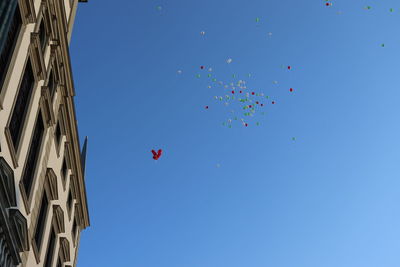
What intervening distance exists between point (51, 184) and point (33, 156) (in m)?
2.30

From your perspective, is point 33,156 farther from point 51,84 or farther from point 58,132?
point 58,132

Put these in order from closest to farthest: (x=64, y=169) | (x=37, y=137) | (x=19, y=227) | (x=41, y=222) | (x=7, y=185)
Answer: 1. (x=7, y=185)
2. (x=19, y=227)
3. (x=37, y=137)
4. (x=41, y=222)
5. (x=64, y=169)

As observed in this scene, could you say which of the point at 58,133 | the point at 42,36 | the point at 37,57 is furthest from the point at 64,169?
the point at 37,57

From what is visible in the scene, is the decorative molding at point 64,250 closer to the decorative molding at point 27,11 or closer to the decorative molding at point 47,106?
the decorative molding at point 47,106

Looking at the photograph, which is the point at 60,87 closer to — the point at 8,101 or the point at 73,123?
the point at 73,123

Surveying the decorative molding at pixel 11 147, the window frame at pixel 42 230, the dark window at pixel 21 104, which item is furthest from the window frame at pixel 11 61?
the window frame at pixel 42 230

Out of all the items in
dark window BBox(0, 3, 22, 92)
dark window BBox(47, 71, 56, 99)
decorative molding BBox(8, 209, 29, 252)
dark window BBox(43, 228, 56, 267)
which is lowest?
decorative molding BBox(8, 209, 29, 252)

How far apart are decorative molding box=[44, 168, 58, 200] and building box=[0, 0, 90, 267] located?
1.6 inches

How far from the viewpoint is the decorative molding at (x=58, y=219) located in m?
20.9

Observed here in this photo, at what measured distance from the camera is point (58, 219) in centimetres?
2133

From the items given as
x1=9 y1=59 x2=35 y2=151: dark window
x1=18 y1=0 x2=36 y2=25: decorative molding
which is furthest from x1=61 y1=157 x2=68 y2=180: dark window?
x1=18 y1=0 x2=36 y2=25: decorative molding

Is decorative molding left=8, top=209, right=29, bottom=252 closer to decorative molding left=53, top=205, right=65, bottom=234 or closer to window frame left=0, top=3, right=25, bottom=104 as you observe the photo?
window frame left=0, top=3, right=25, bottom=104

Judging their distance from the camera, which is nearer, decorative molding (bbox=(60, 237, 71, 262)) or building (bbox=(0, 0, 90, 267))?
building (bbox=(0, 0, 90, 267))

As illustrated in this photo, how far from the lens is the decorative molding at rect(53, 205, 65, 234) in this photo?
68.4 ft
